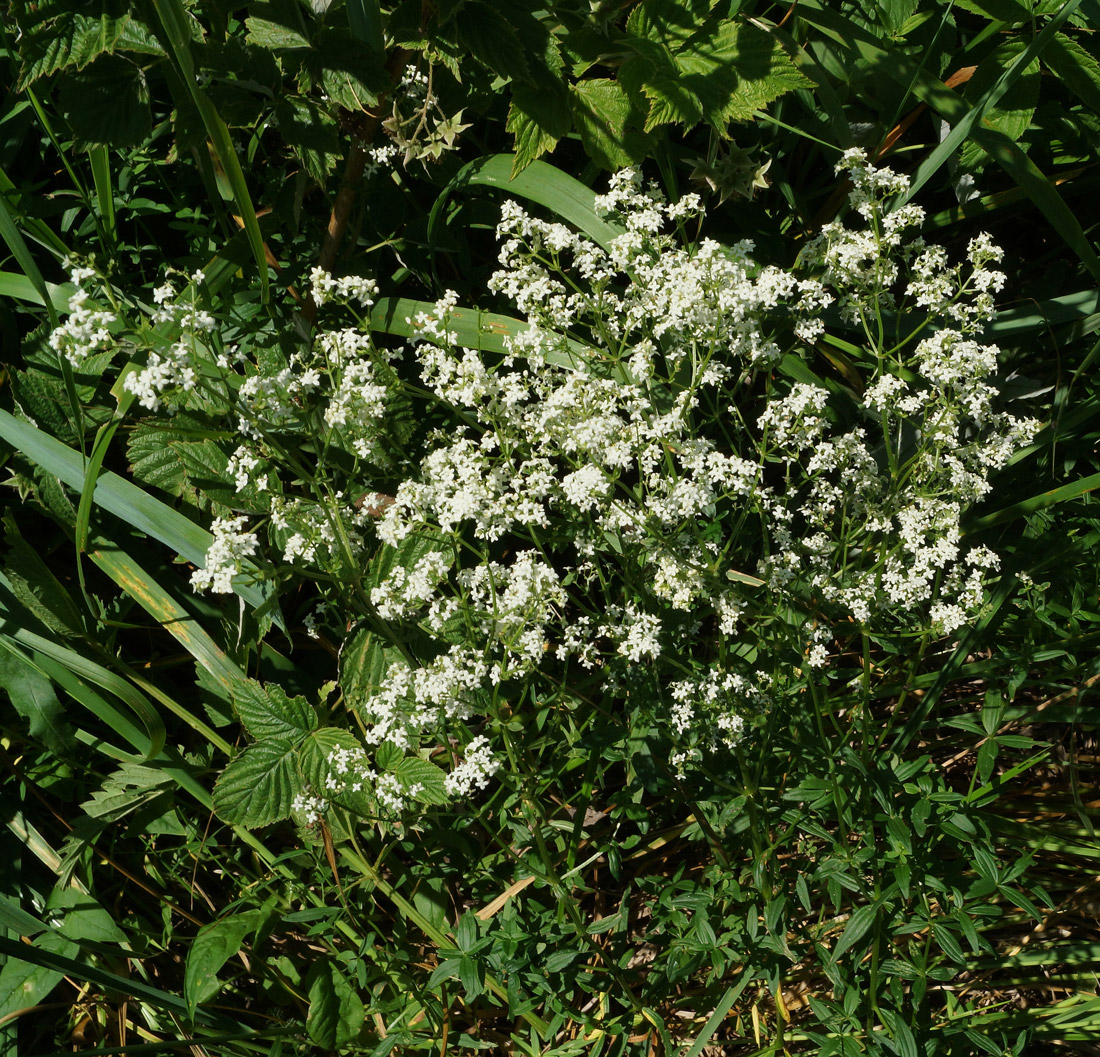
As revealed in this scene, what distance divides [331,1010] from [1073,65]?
3.24 m

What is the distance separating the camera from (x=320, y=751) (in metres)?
2.41

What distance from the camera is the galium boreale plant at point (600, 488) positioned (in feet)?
6.59

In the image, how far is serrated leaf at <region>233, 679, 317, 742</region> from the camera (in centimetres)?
251

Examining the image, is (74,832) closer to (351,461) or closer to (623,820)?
(351,461)

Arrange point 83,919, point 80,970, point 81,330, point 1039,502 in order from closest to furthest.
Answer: point 81,330 < point 80,970 < point 1039,502 < point 83,919

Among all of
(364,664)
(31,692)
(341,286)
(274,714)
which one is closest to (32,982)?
(31,692)

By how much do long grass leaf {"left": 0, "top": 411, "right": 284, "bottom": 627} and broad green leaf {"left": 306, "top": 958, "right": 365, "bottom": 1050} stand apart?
38.1 inches

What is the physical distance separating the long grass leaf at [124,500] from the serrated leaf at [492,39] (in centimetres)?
142

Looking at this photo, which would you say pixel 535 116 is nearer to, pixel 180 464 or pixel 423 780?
pixel 180 464

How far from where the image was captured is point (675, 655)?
2.39m

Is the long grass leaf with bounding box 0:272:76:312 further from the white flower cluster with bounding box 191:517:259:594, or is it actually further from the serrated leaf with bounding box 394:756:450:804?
the serrated leaf with bounding box 394:756:450:804

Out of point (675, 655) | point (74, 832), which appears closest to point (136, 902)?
point (74, 832)

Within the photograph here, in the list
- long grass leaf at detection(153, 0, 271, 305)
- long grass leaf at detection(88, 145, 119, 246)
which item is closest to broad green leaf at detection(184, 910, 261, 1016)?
long grass leaf at detection(153, 0, 271, 305)

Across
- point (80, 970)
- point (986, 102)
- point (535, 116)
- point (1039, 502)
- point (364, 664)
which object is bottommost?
point (80, 970)
